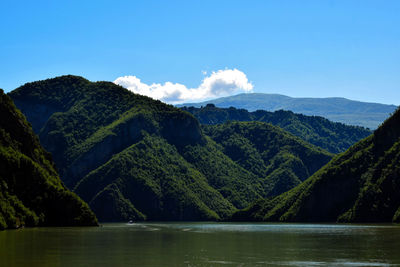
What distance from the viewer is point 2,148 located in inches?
6358

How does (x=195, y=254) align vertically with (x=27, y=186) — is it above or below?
below

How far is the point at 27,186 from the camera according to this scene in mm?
162250

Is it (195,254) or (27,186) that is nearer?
(195,254)

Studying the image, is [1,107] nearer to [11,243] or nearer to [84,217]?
[84,217]

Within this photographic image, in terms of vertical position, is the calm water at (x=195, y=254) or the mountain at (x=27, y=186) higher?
the mountain at (x=27, y=186)

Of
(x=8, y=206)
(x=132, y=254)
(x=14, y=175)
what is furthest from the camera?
(x=14, y=175)

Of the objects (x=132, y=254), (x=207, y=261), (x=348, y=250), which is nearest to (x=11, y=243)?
(x=132, y=254)

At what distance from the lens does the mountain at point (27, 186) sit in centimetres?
15275

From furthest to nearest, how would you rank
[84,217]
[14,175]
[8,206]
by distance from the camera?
[84,217]
[14,175]
[8,206]

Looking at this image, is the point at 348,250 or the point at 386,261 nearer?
the point at 386,261

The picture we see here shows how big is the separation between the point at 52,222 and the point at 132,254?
93678 mm

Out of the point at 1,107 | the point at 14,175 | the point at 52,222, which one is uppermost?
the point at 1,107

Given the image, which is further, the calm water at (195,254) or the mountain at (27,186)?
the mountain at (27,186)

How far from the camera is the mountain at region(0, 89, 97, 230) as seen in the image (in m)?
153
